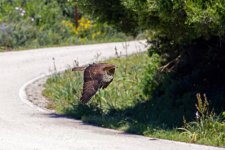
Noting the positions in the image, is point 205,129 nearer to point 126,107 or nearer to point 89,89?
point 89,89

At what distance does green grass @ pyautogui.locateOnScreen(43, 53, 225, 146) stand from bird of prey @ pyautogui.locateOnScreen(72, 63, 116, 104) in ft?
1.67

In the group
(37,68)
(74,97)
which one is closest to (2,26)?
(37,68)

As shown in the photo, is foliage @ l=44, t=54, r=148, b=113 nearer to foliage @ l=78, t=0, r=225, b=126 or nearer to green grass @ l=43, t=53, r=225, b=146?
green grass @ l=43, t=53, r=225, b=146

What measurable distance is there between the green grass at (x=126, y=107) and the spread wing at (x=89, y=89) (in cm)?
43

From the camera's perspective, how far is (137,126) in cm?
1338

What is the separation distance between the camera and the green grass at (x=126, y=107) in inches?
500

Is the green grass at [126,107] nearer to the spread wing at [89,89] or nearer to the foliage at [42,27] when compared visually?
the spread wing at [89,89]

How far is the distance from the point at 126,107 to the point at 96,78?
2.19 m

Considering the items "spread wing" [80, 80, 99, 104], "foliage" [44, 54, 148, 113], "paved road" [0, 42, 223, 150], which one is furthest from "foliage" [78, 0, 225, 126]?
"paved road" [0, 42, 223, 150]

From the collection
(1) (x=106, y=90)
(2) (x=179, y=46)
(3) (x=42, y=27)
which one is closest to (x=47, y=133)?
(1) (x=106, y=90)

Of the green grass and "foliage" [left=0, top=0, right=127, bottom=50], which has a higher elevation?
"foliage" [left=0, top=0, right=127, bottom=50]

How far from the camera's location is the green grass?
12711mm

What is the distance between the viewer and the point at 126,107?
16.0m

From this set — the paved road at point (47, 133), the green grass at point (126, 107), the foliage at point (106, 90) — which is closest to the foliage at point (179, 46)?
the green grass at point (126, 107)
